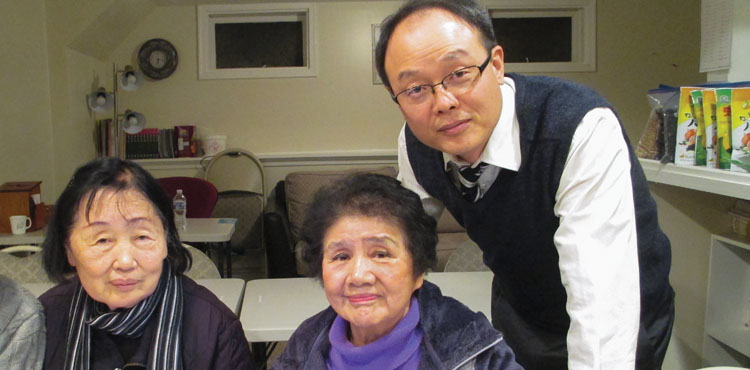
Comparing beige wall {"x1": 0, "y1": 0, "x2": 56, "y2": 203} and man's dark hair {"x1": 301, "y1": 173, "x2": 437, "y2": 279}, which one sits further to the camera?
beige wall {"x1": 0, "y1": 0, "x2": 56, "y2": 203}

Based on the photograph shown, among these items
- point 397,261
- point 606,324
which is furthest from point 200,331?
point 606,324

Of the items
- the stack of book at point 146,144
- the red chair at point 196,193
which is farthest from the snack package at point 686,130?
the stack of book at point 146,144

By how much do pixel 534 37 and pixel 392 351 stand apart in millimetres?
4703

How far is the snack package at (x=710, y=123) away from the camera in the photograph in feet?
6.73

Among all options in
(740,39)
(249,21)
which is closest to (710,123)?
(740,39)

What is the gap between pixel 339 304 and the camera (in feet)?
3.76

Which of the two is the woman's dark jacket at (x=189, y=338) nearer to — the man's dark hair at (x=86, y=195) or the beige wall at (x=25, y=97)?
the man's dark hair at (x=86, y=195)

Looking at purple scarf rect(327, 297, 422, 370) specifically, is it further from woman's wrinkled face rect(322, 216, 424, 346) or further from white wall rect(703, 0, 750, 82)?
white wall rect(703, 0, 750, 82)

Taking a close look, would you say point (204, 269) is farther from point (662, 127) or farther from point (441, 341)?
point (662, 127)

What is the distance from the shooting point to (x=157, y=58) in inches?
200

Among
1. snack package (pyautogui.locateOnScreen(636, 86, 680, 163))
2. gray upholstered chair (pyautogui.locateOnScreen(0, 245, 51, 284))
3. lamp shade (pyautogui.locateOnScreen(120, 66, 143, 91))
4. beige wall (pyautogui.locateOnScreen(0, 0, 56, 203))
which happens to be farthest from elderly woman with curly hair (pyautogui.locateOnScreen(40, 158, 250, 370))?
lamp shade (pyautogui.locateOnScreen(120, 66, 143, 91))

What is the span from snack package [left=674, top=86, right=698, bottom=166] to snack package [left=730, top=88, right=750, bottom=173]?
16 centimetres

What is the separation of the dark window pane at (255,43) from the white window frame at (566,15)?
1824 millimetres

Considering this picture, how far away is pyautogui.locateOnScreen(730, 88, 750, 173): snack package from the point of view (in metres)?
1.94
